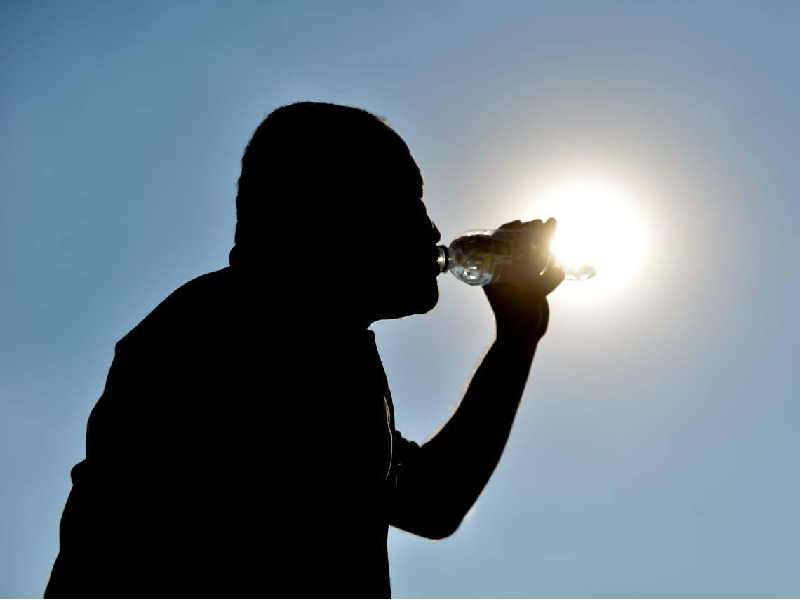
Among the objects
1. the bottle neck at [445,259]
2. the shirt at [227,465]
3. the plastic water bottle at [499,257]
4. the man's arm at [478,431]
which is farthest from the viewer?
the bottle neck at [445,259]

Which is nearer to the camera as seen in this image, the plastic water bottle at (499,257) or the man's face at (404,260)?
the man's face at (404,260)

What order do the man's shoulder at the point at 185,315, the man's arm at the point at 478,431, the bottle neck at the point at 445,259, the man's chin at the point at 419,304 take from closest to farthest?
the man's shoulder at the point at 185,315
the man's chin at the point at 419,304
the man's arm at the point at 478,431
the bottle neck at the point at 445,259

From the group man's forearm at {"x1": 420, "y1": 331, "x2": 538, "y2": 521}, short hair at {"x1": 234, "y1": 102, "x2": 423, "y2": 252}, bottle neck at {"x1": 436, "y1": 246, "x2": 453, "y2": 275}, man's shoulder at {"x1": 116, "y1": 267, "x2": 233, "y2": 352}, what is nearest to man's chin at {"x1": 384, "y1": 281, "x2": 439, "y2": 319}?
short hair at {"x1": 234, "y1": 102, "x2": 423, "y2": 252}

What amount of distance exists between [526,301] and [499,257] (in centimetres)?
27

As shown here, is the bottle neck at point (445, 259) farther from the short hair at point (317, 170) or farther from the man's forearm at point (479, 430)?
the short hair at point (317, 170)

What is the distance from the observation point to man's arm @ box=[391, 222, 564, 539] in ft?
6.77

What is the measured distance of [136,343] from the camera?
1.14 meters

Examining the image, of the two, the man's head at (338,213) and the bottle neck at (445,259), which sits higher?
the bottle neck at (445,259)

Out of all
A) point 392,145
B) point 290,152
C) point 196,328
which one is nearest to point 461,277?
point 392,145

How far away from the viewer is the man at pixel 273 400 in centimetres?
101

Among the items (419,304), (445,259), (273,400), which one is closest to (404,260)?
(419,304)

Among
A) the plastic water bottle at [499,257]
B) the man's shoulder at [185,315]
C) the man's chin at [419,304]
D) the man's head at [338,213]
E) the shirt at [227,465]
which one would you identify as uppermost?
the plastic water bottle at [499,257]

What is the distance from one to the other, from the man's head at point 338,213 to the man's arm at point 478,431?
68 centimetres

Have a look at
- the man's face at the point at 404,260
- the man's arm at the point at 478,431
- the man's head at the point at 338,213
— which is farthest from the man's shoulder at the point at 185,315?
the man's arm at the point at 478,431
